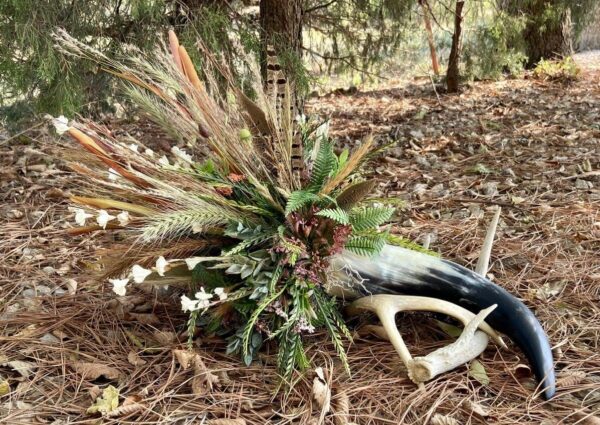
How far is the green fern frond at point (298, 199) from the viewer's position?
1.63m

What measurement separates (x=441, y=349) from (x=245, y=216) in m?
0.75

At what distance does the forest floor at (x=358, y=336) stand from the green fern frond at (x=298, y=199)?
0.49 metres

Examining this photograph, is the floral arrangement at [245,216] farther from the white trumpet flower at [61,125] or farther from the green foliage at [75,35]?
the green foliage at [75,35]

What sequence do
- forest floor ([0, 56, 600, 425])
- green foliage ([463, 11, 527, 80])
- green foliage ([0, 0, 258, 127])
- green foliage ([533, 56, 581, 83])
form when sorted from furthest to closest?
green foliage ([533, 56, 581, 83]), green foliage ([463, 11, 527, 80]), green foliage ([0, 0, 258, 127]), forest floor ([0, 56, 600, 425])

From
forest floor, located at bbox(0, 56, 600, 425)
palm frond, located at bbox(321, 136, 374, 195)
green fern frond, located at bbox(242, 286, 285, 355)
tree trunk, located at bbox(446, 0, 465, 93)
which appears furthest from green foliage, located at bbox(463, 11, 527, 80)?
green fern frond, located at bbox(242, 286, 285, 355)

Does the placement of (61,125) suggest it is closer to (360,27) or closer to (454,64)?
(360,27)

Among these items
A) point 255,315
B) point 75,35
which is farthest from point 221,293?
point 75,35

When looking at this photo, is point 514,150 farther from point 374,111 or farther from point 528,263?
point 374,111

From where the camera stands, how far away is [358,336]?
73.9 inches

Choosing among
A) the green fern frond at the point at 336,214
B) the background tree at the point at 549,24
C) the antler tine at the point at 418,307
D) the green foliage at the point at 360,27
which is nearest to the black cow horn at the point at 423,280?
the antler tine at the point at 418,307

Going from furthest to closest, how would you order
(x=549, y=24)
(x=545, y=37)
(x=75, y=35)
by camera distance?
(x=545, y=37), (x=549, y=24), (x=75, y=35)

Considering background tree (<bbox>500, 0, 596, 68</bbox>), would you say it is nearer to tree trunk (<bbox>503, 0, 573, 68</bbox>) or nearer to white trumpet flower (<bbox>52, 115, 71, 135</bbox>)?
tree trunk (<bbox>503, 0, 573, 68</bbox>)

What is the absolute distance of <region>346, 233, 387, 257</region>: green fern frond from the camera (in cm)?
175

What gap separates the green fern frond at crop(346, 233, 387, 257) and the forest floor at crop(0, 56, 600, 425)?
0.32 m
